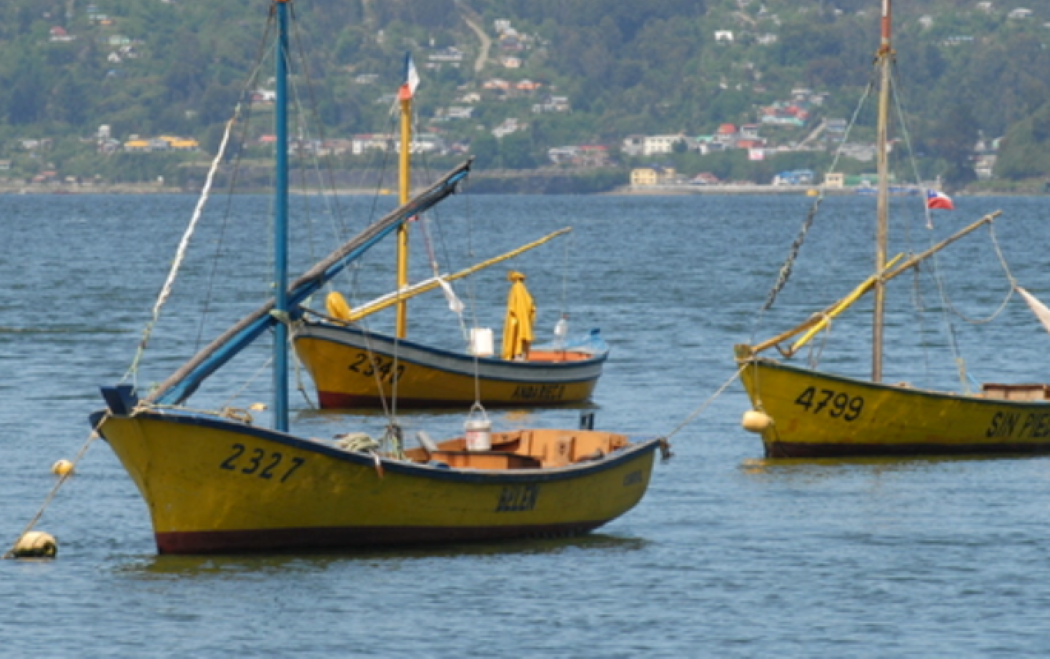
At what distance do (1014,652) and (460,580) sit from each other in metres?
7.04

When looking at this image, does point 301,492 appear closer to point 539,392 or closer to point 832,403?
point 832,403

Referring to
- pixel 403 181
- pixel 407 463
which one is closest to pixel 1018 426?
pixel 403 181

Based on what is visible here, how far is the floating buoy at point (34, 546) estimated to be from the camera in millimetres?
29688

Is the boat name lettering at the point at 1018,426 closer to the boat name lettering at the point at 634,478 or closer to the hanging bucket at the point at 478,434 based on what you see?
the boat name lettering at the point at 634,478

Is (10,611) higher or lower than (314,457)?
lower

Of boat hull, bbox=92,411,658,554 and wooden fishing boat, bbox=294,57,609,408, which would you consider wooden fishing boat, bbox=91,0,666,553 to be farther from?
wooden fishing boat, bbox=294,57,609,408

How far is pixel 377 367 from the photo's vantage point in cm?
4616

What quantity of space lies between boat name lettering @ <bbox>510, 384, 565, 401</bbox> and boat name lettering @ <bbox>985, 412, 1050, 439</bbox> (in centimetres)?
1100

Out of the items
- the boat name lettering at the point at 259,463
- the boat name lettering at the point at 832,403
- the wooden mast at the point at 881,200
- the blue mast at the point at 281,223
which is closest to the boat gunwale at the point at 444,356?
the boat name lettering at the point at 832,403

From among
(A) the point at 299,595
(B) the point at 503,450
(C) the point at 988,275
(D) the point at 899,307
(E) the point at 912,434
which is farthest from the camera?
(C) the point at 988,275

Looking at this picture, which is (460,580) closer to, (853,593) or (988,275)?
(853,593)

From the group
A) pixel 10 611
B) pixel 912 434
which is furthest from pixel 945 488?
pixel 10 611

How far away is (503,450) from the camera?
108 feet

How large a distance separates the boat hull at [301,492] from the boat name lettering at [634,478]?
1176mm
